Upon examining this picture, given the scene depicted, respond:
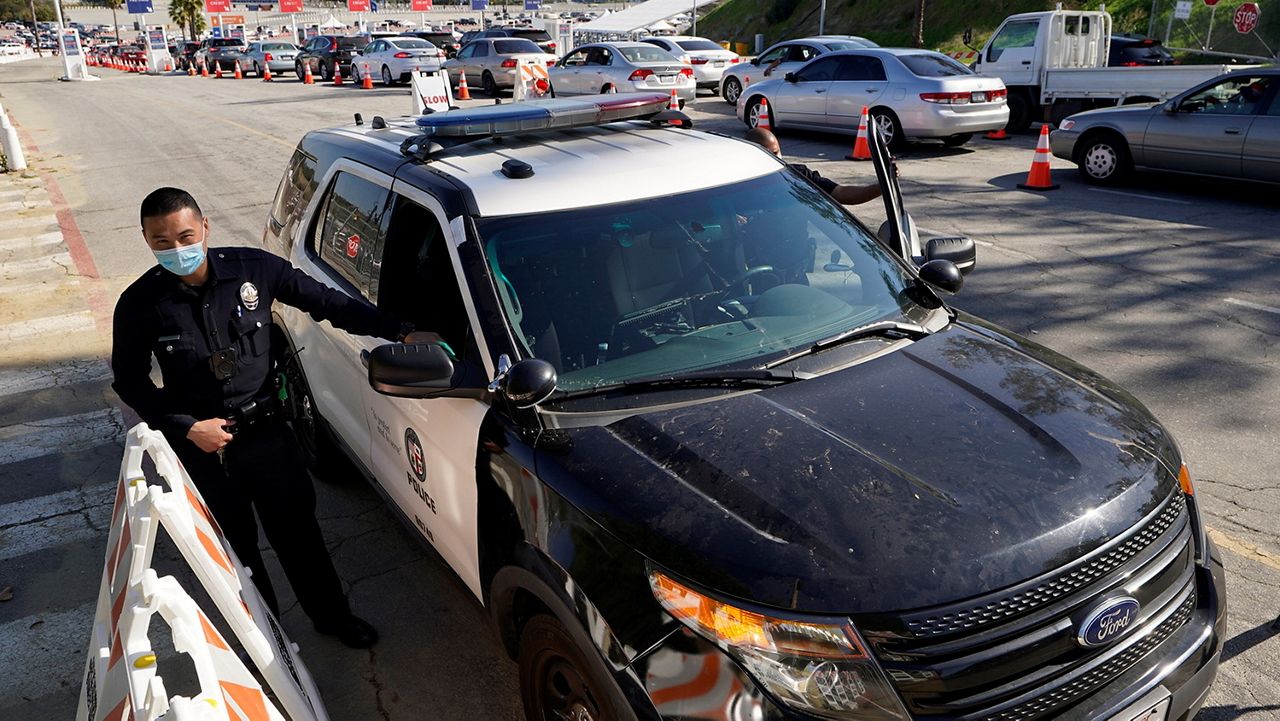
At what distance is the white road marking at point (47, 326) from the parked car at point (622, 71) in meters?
13.7

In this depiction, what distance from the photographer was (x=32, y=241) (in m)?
11.1

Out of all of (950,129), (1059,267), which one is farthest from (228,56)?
(1059,267)

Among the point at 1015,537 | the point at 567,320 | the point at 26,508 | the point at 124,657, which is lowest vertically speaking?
the point at 26,508

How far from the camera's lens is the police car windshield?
3070mm

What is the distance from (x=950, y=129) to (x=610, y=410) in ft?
43.0

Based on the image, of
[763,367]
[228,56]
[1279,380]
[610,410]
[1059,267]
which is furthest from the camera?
[228,56]

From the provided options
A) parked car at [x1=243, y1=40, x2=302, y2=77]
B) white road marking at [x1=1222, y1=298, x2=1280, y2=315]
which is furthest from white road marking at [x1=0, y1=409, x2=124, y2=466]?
parked car at [x1=243, y1=40, x2=302, y2=77]

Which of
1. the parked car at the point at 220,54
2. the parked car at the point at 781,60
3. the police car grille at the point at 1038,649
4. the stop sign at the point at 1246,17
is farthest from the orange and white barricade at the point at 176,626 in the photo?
the parked car at the point at 220,54

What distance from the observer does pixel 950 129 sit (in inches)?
569

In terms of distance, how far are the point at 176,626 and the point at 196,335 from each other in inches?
54.8

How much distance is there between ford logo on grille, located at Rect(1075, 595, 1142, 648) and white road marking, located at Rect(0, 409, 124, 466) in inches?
218

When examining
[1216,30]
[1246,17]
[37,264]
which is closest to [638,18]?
[1216,30]

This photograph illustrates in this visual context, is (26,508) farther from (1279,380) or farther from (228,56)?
(228,56)

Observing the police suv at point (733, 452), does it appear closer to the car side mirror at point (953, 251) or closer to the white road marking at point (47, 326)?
the car side mirror at point (953, 251)
